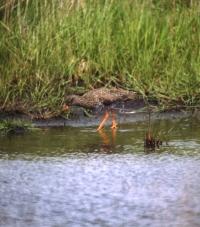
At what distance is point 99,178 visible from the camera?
19.4 feet

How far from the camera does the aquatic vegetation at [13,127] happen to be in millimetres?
7551

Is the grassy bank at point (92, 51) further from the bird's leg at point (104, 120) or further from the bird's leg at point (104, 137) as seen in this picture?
the bird's leg at point (104, 137)

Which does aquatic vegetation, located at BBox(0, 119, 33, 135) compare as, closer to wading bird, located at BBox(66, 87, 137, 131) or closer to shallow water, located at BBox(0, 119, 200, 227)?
shallow water, located at BBox(0, 119, 200, 227)

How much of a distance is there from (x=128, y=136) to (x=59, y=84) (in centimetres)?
138

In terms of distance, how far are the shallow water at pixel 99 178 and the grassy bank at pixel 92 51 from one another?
829mm

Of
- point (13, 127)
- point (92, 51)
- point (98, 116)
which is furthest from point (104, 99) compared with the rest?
point (13, 127)

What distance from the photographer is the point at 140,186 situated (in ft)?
18.7

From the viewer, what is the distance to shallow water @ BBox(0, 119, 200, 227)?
5.04 meters

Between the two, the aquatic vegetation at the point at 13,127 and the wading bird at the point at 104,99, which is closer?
the aquatic vegetation at the point at 13,127

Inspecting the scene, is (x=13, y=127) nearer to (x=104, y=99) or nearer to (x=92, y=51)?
(x=104, y=99)

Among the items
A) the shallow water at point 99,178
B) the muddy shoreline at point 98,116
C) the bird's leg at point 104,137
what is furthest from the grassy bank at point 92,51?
the shallow water at point 99,178

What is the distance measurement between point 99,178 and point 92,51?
3575 mm

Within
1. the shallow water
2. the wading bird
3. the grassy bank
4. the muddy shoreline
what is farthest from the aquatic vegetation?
the wading bird

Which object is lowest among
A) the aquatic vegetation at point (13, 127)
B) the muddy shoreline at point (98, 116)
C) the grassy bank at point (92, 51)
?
the muddy shoreline at point (98, 116)
